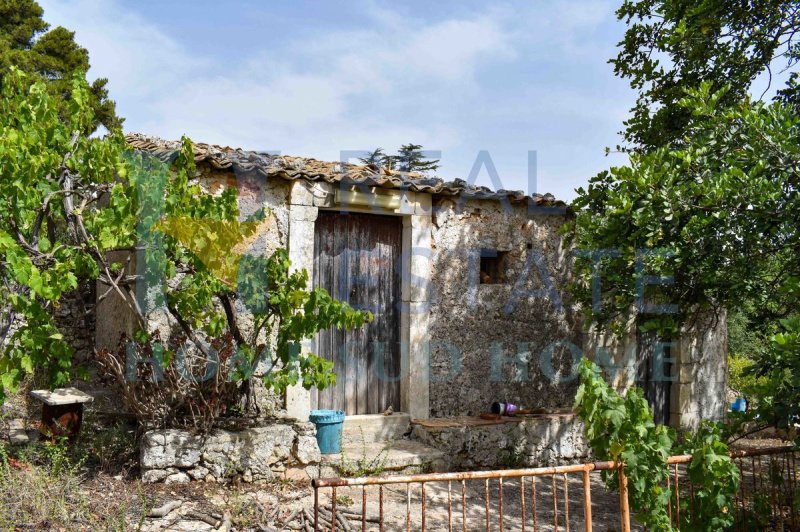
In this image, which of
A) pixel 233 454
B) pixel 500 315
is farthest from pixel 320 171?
pixel 233 454

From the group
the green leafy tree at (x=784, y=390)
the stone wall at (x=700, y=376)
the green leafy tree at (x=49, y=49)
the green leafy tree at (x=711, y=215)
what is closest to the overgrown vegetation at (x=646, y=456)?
the green leafy tree at (x=784, y=390)

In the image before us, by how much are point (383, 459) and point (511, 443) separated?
4.89ft

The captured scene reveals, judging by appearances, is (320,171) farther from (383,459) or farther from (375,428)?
(383,459)

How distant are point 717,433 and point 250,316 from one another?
400cm

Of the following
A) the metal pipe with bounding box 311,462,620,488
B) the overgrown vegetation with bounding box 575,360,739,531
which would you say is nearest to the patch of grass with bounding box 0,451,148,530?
the metal pipe with bounding box 311,462,620,488

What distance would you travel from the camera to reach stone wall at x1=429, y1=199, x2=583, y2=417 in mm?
7215

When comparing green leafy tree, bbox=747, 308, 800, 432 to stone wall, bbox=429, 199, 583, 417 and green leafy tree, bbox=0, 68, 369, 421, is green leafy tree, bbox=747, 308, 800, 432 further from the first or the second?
stone wall, bbox=429, 199, 583, 417

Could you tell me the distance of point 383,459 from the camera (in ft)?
20.1

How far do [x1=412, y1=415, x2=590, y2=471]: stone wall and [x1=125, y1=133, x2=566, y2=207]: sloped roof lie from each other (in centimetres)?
236

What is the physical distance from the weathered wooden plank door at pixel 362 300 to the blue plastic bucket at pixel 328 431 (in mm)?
541

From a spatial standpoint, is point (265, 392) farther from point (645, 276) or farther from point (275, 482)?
point (645, 276)

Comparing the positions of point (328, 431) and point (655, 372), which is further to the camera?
point (655, 372)

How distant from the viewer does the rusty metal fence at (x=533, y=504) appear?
12.9 feet

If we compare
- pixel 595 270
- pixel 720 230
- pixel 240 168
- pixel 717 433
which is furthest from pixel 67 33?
pixel 717 433
